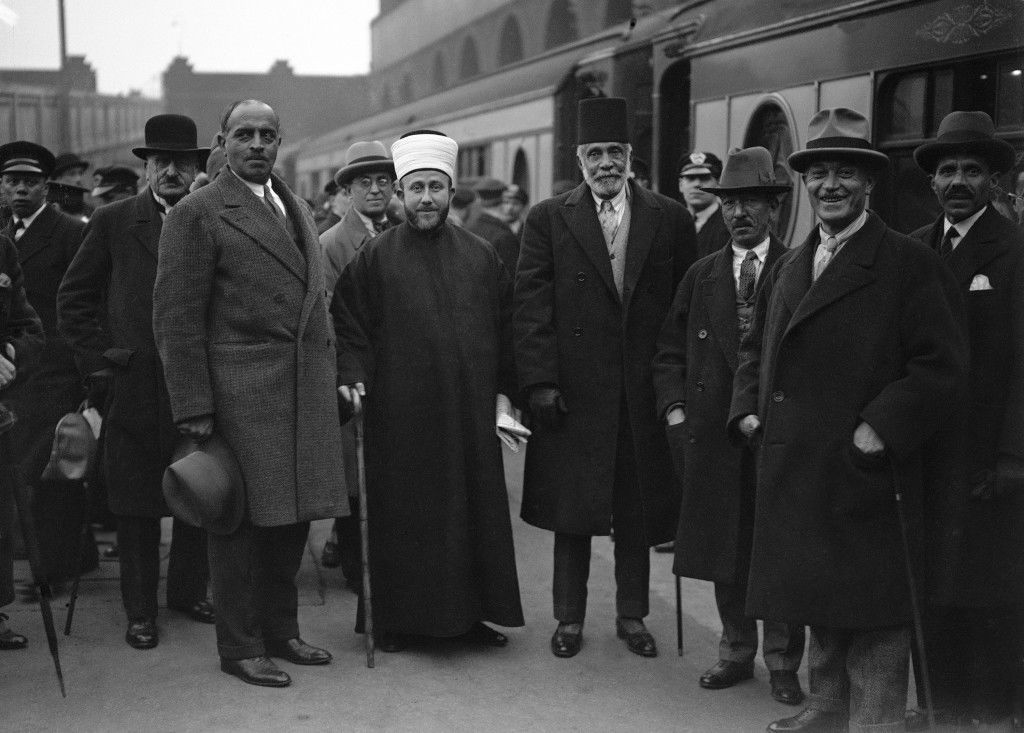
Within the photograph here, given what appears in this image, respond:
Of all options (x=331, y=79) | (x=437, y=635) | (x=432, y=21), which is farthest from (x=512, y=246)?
(x=331, y=79)

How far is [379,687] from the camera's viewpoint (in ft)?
15.9

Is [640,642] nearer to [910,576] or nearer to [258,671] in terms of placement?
[258,671]

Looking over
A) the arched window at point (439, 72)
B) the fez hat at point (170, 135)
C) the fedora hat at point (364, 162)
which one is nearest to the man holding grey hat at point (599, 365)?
the fedora hat at point (364, 162)

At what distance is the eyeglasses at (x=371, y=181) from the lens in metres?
6.61

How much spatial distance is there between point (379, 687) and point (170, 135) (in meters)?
2.49

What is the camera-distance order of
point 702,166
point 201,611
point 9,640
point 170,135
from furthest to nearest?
point 702,166
point 201,611
point 170,135
point 9,640

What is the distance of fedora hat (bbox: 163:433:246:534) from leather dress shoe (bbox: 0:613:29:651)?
104cm

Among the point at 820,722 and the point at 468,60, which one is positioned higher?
the point at 468,60

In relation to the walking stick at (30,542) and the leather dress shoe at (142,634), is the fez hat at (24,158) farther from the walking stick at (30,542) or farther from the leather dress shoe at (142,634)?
the leather dress shoe at (142,634)

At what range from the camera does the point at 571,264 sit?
542cm

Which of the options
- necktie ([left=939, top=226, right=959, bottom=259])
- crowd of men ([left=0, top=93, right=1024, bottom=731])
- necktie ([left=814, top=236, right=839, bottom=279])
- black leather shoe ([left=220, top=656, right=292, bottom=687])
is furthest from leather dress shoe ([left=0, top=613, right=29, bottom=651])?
necktie ([left=939, top=226, right=959, bottom=259])

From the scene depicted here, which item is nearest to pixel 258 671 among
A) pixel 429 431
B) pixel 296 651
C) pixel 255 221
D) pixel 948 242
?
pixel 296 651

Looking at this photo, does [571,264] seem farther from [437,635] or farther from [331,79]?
[331,79]

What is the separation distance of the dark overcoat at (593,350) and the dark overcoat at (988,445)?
60.6 inches
